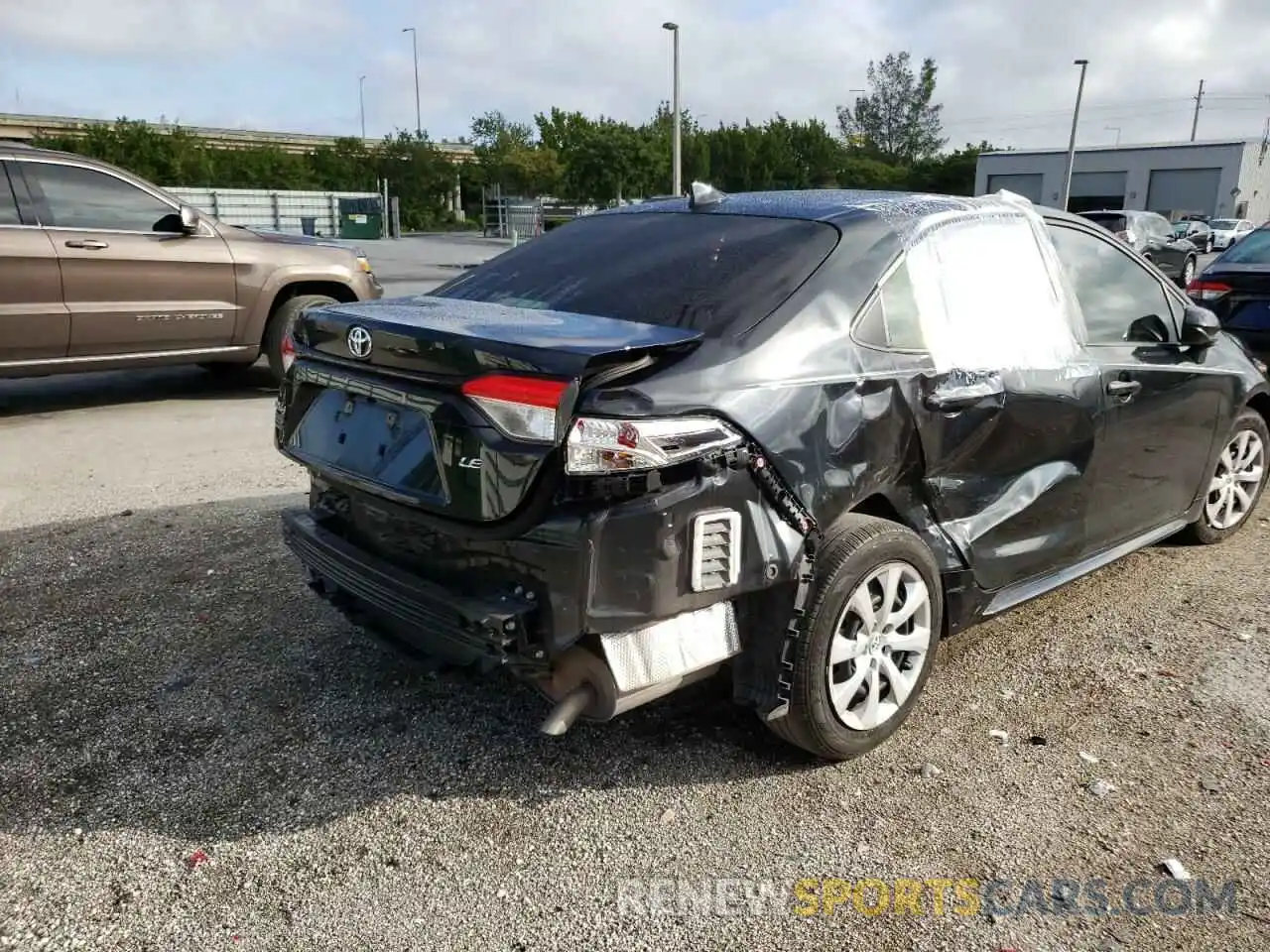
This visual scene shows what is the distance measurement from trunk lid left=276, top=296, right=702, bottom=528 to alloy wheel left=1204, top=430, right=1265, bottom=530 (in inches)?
138

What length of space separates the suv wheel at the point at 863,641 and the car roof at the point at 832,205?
1.02 meters

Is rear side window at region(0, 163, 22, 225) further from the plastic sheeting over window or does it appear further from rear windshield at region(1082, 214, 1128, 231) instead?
rear windshield at region(1082, 214, 1128, 231)

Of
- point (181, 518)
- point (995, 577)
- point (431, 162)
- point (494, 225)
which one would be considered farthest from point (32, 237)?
point (431, 162)

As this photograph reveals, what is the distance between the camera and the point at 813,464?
2768mm

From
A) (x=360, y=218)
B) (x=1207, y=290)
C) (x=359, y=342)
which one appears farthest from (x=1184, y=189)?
(x=359, y=342)

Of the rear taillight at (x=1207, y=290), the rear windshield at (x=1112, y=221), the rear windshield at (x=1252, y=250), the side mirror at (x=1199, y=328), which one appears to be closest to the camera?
the side mirror at (x=1199, y=328)

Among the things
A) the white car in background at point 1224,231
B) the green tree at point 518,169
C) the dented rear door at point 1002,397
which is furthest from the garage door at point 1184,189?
the dented rear door at point 1002,397

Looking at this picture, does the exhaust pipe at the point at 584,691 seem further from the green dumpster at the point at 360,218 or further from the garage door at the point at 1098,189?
the garage door at the point at 1098,189

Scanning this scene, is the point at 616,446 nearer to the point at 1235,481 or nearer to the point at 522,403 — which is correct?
the point at 522,403

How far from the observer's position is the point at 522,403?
2.48m

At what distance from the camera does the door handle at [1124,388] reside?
12.5 feet

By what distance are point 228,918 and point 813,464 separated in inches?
73.6

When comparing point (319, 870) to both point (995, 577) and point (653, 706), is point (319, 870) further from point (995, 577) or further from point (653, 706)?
point (995, 577)

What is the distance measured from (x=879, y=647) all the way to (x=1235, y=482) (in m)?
3.07
